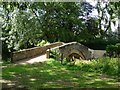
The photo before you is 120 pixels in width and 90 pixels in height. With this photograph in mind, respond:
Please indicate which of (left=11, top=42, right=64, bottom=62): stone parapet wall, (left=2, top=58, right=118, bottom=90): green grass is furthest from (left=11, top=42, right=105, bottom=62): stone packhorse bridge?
(left=2, top=58, right=118, bottom=90): green grass

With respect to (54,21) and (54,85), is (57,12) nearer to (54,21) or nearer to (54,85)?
(54,21)

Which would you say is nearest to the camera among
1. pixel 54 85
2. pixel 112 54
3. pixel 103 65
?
pixel 54 85

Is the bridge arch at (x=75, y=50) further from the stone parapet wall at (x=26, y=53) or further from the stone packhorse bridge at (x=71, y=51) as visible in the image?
the stone parapet wall at (x=26, y=53)

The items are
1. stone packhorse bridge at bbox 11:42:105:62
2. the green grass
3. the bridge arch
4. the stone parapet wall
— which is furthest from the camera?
the bridge arch

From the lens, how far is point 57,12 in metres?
31.4

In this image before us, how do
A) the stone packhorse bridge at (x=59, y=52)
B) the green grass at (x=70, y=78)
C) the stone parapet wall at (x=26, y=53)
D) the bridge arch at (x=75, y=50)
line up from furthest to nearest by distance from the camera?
the bridge arch at (x=75, y=50), the stone parapet wall at (x=26, y=53), the stone packhorse bridge at (x=59, y=52), the green grass at (x=70, y=78)

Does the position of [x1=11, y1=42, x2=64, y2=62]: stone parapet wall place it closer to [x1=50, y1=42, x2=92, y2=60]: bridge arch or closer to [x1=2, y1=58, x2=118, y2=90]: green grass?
[x1=50, y1=42, x2=92, y2=60]: bridge arch

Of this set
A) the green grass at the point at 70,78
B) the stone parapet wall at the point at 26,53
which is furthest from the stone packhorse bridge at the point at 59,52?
the green grass at the point at 70,78

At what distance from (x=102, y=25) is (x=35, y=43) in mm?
11364

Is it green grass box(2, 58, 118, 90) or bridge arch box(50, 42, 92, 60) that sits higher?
bridge arch box(50, 42, 92, 60)

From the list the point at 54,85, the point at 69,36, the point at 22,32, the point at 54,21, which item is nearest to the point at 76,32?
the point at 69,36

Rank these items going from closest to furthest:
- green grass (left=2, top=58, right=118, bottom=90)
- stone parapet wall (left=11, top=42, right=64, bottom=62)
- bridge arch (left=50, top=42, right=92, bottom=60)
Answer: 1. green grass (left=2, top=58, right=118, bottom=90)
2. stone parapet wall (left=11, top=42, right=64, bottom=62)
3. bridge arch (left=50, top=42, right=92, bottom=60)

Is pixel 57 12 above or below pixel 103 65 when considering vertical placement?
above

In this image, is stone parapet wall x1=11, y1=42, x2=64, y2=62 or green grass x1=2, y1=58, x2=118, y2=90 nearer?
green grass x1=2, y1=58, x2=118, y2=90
